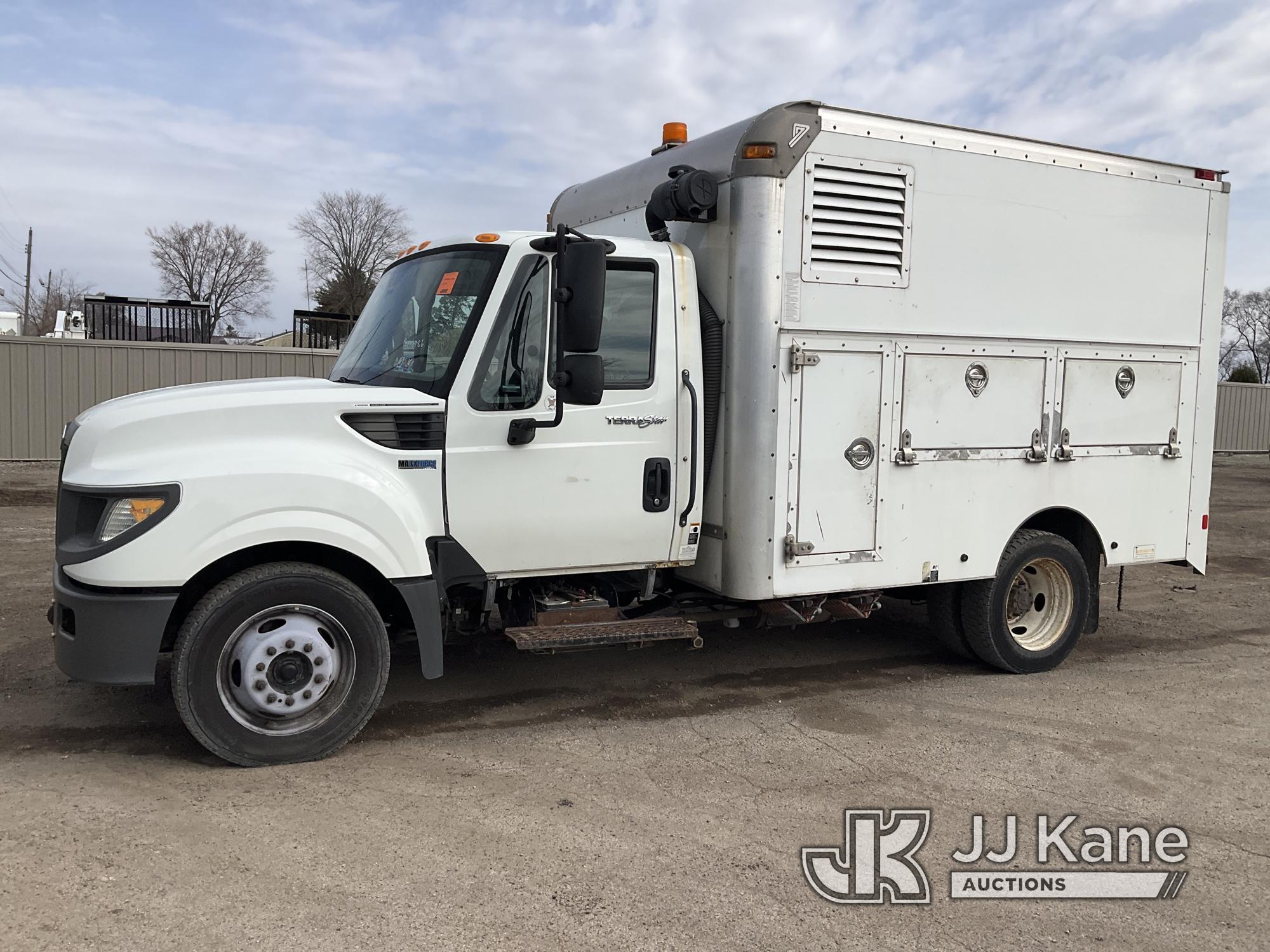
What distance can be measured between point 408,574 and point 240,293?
5593 cm

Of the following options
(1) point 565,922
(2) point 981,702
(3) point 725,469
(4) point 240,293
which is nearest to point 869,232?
(3) point 725,469

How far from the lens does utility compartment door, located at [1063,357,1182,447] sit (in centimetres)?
634

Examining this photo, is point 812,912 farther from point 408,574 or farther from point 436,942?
point 408,574

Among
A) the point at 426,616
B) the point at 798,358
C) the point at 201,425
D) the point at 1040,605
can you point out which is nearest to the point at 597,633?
the point at 426,616

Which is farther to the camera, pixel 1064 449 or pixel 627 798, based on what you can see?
pixel 1064 449

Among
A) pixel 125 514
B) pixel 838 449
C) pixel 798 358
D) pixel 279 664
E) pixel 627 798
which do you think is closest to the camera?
pixel 125 514

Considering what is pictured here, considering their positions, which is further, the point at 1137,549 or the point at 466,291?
the point at 1137,549

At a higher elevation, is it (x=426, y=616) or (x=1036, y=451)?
(x=1036, y=451)

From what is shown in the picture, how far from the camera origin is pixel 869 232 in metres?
5.61

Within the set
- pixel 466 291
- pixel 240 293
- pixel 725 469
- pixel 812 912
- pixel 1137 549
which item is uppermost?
pixel 240 293

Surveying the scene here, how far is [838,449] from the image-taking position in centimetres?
563

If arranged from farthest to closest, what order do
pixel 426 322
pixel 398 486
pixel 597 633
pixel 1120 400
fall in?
pixel 1120 400, pixel 597 633, pixel 426 322, pixel 398 486

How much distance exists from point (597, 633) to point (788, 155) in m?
2.64

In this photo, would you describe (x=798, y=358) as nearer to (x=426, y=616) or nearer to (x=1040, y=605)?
(x=426, y=616)
